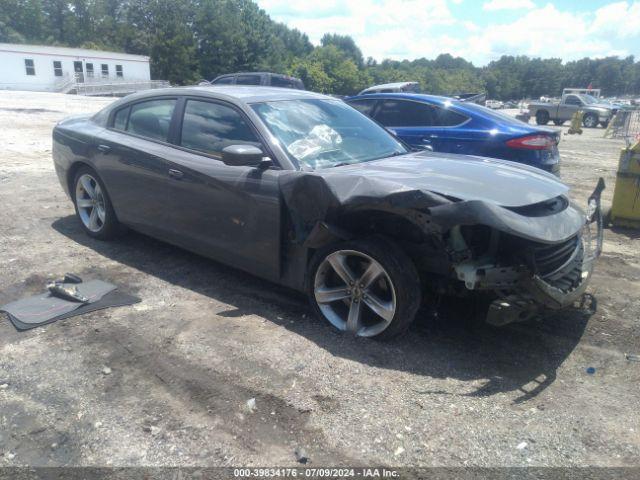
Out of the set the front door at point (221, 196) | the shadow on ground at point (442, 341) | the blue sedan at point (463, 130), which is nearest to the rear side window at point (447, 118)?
the blue sedan at point (463, 130)

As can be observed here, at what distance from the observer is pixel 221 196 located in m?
4.10

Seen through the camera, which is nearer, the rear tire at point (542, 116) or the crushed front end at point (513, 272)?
the crushed front end at point (513, 272)

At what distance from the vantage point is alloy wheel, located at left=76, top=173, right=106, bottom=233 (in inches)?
216

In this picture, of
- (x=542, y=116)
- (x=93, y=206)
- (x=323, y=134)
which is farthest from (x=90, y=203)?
(x=542, y=116)

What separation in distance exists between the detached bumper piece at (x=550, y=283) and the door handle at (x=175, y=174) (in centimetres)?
268

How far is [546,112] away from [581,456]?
29.7 metres

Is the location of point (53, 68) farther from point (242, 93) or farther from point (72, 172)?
point (242, 93)

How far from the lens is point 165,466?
2.47 m

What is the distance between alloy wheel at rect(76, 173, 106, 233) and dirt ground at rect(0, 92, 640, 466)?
40.4 inches

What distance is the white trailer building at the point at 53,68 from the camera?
138 feet

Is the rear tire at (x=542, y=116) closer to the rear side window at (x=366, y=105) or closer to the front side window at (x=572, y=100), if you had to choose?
the front side window at (x=572, y=100)

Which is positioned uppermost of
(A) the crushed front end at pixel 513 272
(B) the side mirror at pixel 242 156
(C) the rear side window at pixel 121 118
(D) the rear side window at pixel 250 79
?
(D) the rear side window at pixel 250 79

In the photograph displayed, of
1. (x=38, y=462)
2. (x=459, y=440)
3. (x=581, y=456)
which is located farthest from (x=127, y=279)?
(x=581, y=456)

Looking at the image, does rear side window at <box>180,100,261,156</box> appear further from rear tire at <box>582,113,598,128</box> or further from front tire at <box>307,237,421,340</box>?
rear tire at <box>582,113,598,128</box>
